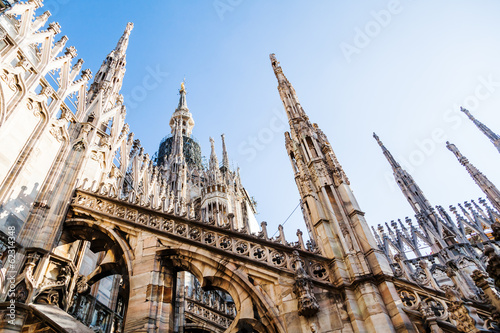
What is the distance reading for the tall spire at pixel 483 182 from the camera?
86.9 feet

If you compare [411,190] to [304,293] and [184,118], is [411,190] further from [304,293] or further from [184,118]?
[184,118]

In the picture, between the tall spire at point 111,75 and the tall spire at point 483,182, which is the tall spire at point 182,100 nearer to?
the tall spire at point 111,75

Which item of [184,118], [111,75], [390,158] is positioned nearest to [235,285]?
[111,75]

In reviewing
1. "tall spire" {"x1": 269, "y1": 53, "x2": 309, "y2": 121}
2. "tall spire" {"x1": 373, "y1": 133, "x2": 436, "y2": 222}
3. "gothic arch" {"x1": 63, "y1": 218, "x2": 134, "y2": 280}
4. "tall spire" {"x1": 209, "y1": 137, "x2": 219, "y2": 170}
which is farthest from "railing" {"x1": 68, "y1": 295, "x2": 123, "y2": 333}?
"tall spire" {"x1": 209, "y1": 137, "x2": 219, "y2": 170}

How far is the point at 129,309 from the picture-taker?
272 inches

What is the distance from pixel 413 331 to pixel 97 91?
48.2 ft

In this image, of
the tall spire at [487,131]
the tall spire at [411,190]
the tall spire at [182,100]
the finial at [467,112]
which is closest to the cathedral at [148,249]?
the tall spire at [411,190]

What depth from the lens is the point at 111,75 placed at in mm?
16312

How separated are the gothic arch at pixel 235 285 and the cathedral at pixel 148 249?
0.03m

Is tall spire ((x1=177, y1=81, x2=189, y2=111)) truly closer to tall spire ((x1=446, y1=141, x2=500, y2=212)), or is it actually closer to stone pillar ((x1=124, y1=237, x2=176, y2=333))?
tall spire ((x1=446, y1=141, x2=500, y2=212))

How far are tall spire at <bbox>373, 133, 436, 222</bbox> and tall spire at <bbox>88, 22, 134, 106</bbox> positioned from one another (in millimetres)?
23657

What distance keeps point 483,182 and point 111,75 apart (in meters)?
30.2

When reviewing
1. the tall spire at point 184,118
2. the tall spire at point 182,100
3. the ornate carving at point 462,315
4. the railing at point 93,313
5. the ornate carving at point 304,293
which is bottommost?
the ornate carving at point 462,315

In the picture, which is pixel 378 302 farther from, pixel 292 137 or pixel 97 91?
pixel 97 91
